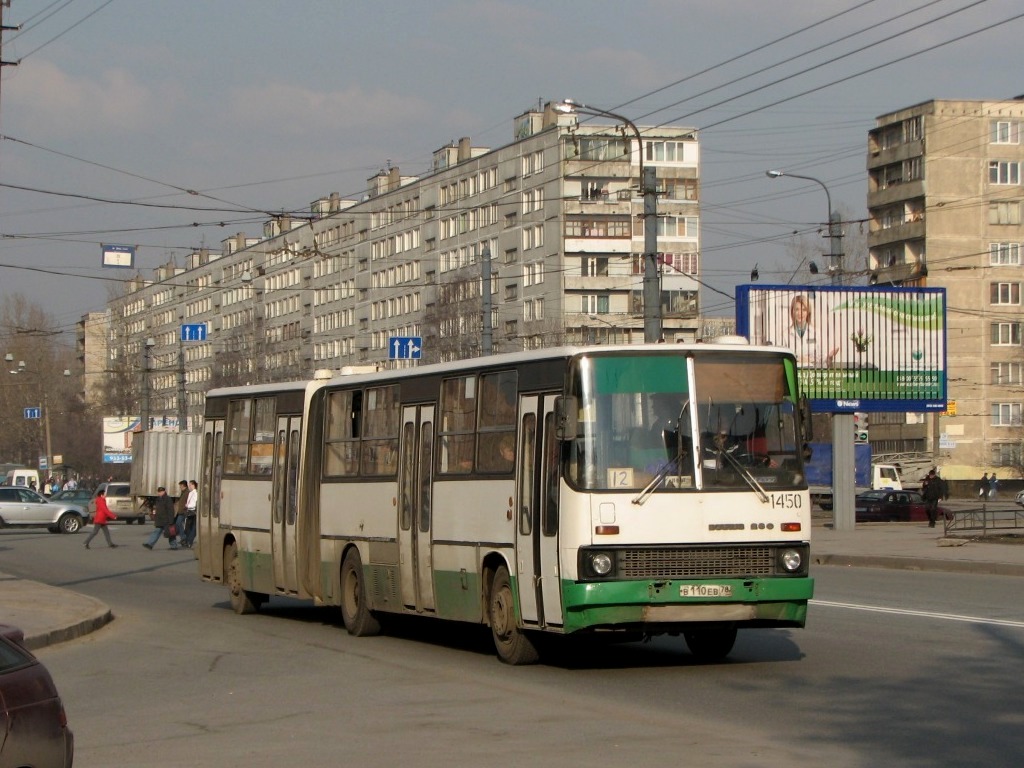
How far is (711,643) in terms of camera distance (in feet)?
44.9

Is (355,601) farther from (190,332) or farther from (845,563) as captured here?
(190,332)

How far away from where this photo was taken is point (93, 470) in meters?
122

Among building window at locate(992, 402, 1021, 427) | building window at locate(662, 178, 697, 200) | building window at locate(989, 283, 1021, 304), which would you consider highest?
building window at locate(662, 178, 697, 200)

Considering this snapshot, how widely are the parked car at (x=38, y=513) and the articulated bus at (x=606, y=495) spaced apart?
134 feet

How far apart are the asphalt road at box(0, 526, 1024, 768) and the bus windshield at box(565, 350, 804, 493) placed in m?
1.57

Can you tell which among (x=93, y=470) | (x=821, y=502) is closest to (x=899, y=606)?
(x=821, y=502)

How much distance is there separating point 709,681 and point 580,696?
3.98 feet

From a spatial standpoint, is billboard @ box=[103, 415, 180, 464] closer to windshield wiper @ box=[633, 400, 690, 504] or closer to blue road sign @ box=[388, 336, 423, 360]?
blue road sign @ box=[388, 336, 423, 360]

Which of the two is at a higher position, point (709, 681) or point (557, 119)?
point (557, 119)

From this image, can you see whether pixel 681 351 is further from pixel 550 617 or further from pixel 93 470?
pixel 93 470

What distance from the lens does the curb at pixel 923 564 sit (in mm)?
24500

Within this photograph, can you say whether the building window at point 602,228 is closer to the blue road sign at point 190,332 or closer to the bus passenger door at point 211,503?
the blue road sign at point 190,332

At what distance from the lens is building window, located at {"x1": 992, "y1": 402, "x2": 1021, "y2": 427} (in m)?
94.4

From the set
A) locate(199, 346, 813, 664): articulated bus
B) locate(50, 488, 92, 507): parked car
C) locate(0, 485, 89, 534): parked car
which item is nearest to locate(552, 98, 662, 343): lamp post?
locate(199, 346, 813, 664): articulated bus
